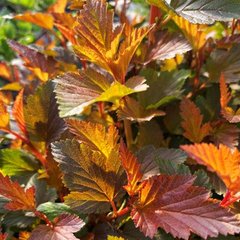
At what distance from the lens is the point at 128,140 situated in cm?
78

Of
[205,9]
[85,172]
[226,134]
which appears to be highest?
[205,9]

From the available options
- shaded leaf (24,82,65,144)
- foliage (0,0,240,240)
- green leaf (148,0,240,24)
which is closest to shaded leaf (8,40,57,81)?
foliage (0,0,240,240)

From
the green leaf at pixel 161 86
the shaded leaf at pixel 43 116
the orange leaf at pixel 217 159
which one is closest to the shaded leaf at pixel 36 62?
the shaded leaf at pixel 43 116

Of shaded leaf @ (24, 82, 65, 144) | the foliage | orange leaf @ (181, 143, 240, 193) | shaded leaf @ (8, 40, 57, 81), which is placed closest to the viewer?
orange leaf @ (181, 143, 240, 193)

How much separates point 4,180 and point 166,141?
356 mm

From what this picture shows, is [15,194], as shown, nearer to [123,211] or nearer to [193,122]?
[123,211]

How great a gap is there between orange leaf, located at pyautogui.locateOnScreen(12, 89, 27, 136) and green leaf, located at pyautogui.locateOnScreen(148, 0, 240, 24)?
27 cm

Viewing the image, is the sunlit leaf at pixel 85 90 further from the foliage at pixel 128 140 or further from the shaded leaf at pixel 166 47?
the shaded leaf at pixel 166 47

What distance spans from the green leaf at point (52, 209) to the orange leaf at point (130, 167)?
13 centimetres

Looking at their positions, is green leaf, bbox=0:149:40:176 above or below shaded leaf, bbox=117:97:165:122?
below

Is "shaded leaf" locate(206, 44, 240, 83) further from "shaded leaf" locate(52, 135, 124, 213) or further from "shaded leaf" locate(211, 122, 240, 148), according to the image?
"shaded leaf" locate(52, 135, 124, 213)

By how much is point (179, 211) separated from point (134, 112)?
22 centimetres

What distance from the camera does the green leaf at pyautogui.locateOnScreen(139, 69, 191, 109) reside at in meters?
0.79

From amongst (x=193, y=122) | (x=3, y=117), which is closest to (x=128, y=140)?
(x=193, y=122)
